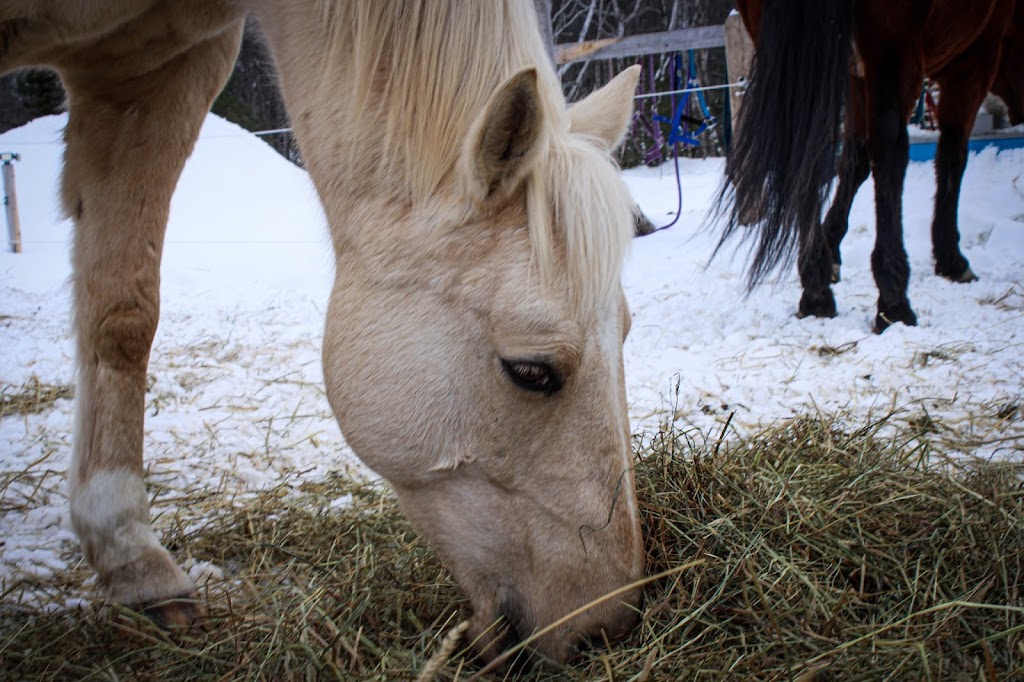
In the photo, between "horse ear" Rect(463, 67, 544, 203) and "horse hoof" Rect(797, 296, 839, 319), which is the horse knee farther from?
"horse hoof" Rect(797, 296, 839, 319)

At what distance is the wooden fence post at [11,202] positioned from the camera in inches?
267

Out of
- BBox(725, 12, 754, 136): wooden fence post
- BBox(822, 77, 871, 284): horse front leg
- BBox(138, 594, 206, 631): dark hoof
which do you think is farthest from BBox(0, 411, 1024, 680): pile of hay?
BBox(725, 12, 754, 136): wooden fence post

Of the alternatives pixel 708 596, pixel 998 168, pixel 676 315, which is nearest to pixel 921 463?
pixel 708 596

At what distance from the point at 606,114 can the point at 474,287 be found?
63 cm

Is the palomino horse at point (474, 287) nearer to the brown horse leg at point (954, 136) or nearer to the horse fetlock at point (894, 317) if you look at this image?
the horse fetlock at point (894, 317)

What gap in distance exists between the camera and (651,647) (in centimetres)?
130

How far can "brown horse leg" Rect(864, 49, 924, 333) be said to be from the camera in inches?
138

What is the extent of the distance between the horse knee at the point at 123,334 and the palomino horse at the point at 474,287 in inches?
23.6

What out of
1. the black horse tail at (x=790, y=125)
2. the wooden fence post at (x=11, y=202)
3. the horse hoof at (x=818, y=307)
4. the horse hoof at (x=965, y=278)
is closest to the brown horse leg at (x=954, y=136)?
the horse hoof at (x=965, y=278)

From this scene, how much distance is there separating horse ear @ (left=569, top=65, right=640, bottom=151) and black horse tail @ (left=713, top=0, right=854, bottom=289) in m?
1.70

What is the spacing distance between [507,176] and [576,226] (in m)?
0.17

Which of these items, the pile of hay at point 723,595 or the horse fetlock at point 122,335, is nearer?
the pile of hay at point 723,595

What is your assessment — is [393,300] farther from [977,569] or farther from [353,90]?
[977,569]

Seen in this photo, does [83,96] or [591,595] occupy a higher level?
[83,96]
